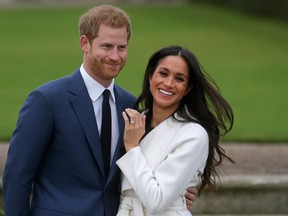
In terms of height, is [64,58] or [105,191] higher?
[105,191]

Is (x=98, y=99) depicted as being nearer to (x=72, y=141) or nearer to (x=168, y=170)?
(x=72, y=141)

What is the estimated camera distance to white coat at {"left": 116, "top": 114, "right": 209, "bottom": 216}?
3965 millimetres

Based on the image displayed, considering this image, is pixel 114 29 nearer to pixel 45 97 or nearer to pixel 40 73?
pixel 45 97

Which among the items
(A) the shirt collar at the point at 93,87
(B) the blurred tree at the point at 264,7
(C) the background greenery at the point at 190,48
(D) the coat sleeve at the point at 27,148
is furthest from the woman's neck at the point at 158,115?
(B) the blurred tree at the point at 264,7

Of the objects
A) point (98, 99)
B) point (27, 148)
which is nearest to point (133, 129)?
point (98, 99)

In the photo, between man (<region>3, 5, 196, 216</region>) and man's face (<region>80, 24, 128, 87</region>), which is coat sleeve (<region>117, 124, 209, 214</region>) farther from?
man's face (<region>80, 24, 128, 87</region>)

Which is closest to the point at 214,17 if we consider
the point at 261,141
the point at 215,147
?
the point at 261,141

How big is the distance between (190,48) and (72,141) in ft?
46.9

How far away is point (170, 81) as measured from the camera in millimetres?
4074

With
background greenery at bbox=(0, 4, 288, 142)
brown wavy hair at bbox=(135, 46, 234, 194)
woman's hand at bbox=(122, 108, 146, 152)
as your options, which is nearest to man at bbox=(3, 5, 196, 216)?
woman's hand at bbox=(122, 108, 146, 152)

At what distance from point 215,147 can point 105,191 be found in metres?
0.56

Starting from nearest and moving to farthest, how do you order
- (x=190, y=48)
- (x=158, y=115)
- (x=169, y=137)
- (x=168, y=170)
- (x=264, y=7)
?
1. (x=168, y=170)
2. (x=169, y=137)
3. (x=158, y=115)
4. (x=190, y=48)
5. (x=264, y=7)

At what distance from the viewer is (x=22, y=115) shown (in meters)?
4.05

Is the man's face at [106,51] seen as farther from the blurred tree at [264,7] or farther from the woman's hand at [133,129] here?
the blurred tree at [264,7]
